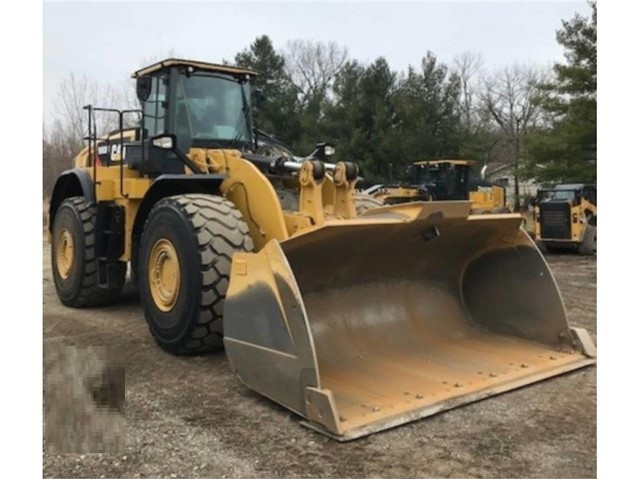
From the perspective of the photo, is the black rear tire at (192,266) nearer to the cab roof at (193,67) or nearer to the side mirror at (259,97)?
the cab roof at (193,67)

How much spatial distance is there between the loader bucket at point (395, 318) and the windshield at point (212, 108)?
2.05m

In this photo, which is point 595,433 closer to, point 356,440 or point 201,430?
point 356,440

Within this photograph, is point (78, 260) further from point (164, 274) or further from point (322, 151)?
point (322, 151)

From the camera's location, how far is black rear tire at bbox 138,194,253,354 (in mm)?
4727

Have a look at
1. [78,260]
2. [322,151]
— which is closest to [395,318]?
[322,151]

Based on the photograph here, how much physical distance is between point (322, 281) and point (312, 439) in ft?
5.09

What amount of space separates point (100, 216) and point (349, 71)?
2407 centimetres

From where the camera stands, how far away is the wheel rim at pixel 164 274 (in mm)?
5031

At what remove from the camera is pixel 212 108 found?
6262mm

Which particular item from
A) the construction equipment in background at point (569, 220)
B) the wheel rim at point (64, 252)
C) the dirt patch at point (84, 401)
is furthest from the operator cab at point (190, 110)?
the construction equipment in background at point (569, 220)

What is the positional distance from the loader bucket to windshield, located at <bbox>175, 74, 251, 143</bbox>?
205 centimetres

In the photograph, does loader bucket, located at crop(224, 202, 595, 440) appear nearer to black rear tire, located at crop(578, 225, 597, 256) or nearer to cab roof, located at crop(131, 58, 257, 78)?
cab roof, located at crop(131, 58, 257, 78)

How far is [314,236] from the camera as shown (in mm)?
4172

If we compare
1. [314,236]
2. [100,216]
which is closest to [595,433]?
[314,236]
